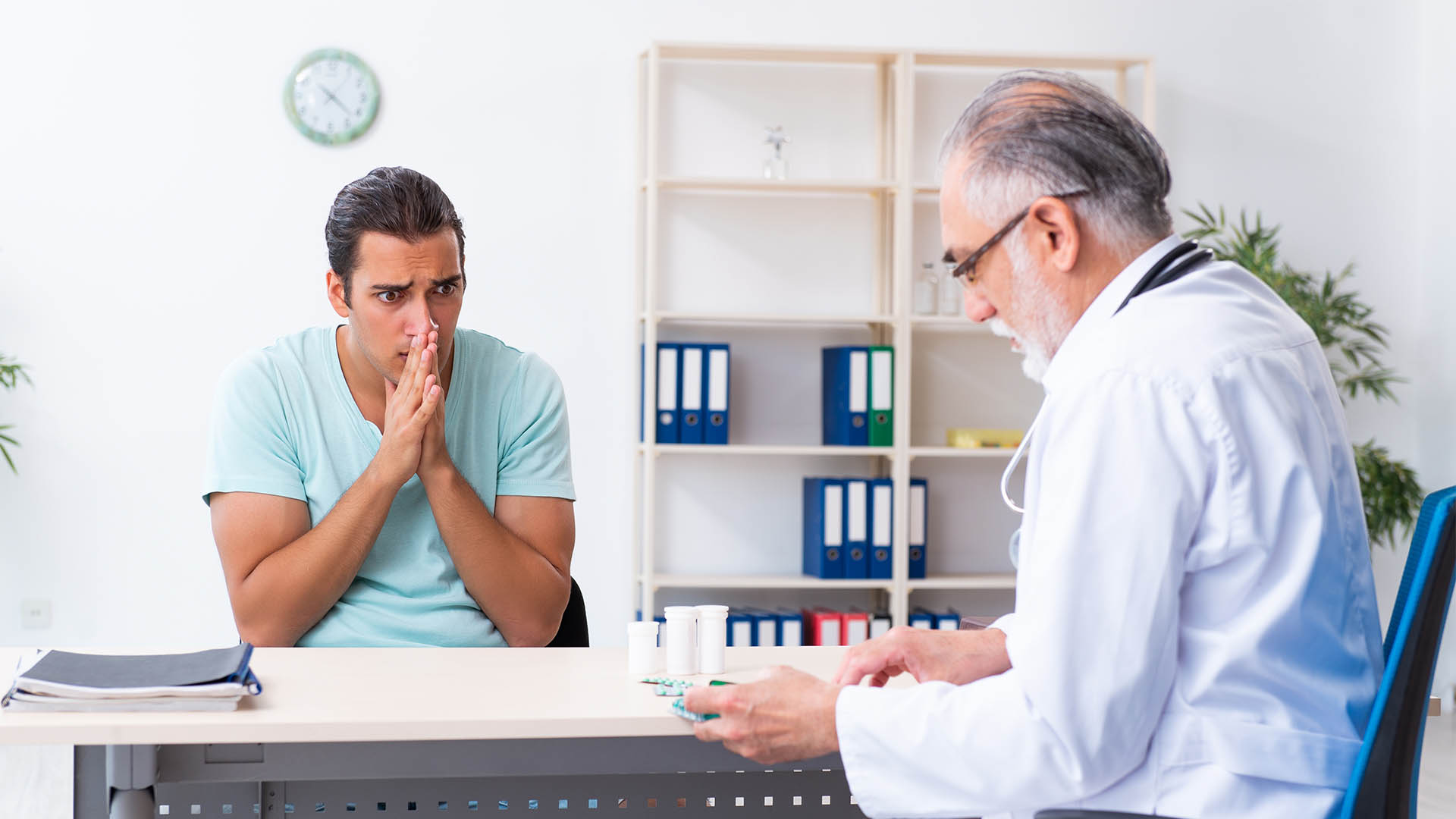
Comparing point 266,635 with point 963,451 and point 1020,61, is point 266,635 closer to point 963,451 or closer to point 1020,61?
point 963,451

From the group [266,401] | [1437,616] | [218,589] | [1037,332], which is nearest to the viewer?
[1437,616]

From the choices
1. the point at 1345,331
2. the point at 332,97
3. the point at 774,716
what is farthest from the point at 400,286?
the point at 1345,331

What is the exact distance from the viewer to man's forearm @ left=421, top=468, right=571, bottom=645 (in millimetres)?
1777

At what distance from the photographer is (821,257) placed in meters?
3.97

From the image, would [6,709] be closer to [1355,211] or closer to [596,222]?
[596,222]

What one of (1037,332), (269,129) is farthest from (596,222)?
(1037,332)

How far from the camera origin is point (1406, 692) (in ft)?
3.19

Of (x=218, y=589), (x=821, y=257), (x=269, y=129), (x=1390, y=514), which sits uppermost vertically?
(x=269, y=129)

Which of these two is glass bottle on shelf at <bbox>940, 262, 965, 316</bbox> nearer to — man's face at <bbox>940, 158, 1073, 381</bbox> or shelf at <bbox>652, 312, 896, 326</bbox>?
shelf at <bbox>652, 312, 896, 326</bbox>

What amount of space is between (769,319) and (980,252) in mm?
2623

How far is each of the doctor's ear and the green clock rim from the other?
3.08 m

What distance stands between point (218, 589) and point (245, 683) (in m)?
2.69

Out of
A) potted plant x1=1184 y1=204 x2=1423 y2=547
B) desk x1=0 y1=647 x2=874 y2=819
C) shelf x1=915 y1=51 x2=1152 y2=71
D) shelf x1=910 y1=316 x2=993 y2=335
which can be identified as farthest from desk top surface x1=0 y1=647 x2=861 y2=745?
potted plant x1=1184 y1=204 x2=1423 y2=547

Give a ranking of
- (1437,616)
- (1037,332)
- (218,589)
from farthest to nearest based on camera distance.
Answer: (218,589) → (1037,332) → (1437,616)
